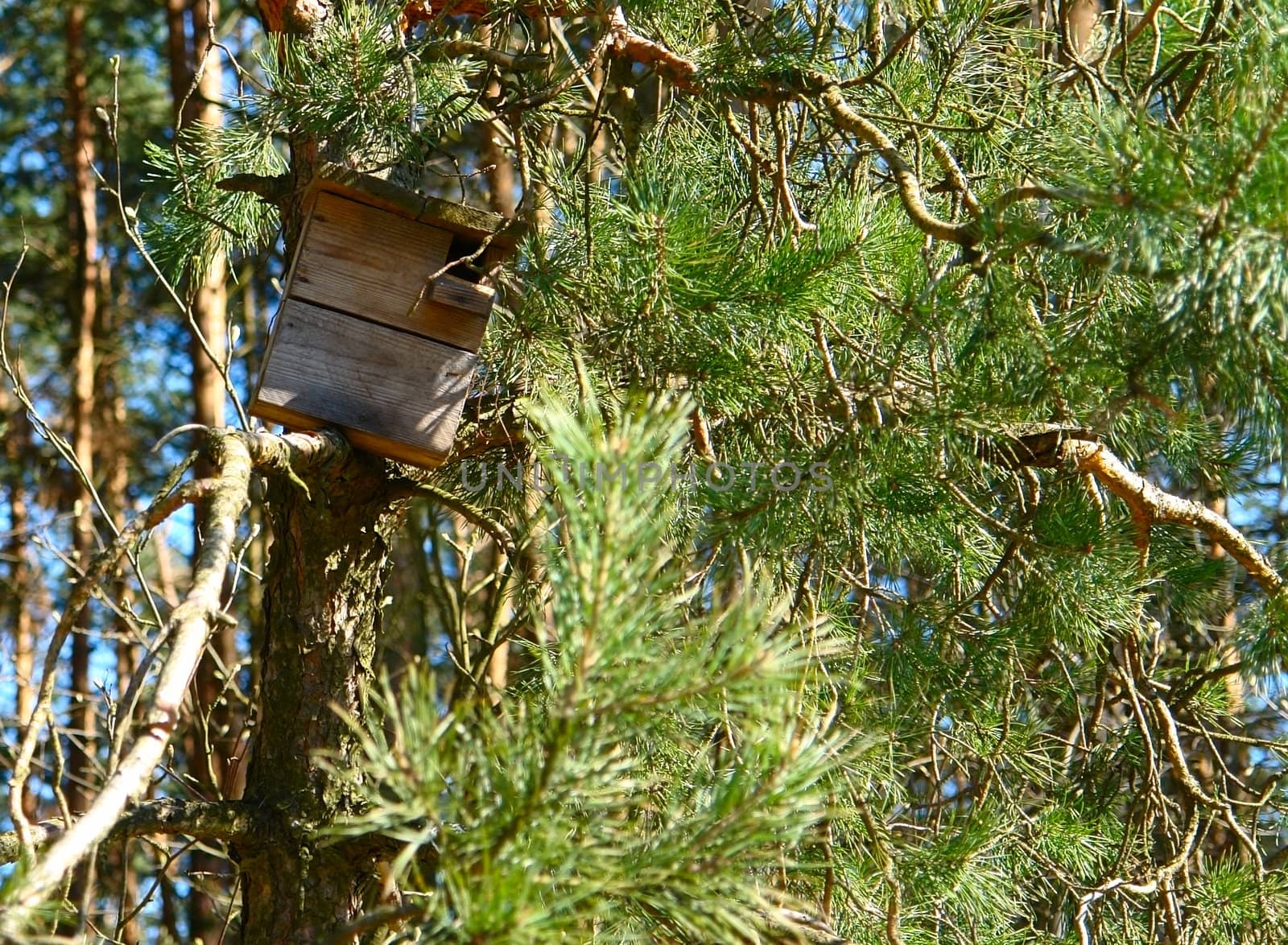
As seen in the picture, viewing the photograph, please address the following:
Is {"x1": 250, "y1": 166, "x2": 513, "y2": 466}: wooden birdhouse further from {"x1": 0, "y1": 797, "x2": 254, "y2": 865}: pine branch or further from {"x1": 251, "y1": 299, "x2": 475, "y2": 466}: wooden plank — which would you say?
{"x1": 0, "y1": 797, "x2": 254, "y2": 865}: pine branch

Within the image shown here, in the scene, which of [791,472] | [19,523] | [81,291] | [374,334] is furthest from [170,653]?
[19,523]

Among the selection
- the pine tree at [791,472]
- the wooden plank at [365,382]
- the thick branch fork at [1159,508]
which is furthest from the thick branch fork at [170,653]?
the thick branch fork at [1159,508]

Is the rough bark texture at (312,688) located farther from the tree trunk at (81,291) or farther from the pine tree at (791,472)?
the tree trunk at (81,291)

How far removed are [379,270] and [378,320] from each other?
0.07 metres

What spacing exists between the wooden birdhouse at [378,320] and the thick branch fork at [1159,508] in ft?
2.86

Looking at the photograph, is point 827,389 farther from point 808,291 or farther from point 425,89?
point 425,89

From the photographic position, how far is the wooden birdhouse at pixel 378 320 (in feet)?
5.92

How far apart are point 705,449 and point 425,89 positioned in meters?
0.65

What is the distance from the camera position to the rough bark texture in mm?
1781

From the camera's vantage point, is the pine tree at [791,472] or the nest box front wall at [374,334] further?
the nest box front wall at [374,334]

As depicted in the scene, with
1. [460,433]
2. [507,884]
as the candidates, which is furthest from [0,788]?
[507,884]

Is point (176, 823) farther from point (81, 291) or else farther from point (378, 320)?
point (81, 291)

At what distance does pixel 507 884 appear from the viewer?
861mm

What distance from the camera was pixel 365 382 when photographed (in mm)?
1827
